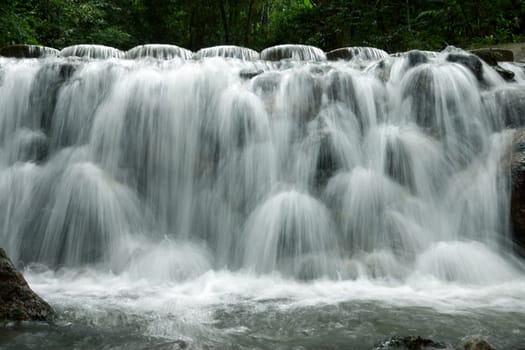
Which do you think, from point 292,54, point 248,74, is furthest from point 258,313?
point 292,54

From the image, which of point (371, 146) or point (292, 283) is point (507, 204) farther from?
point (292, 283)

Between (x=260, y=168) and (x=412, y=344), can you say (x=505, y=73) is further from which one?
(x=412, y=344)

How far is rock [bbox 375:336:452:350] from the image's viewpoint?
2727mm

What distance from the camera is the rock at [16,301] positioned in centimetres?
326

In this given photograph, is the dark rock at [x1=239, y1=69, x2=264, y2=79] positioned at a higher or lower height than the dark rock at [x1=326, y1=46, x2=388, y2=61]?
lower

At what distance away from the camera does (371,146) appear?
6309mm

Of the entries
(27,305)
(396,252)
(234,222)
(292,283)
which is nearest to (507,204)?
(396,252)

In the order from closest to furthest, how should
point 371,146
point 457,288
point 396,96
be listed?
1. point 457,288
2. point 371,146
3. point 396,96

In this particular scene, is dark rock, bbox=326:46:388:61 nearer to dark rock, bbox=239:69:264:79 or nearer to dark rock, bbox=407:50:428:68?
dark rock, bbox=407:50:428:68

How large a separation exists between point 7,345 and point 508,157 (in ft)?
17.6

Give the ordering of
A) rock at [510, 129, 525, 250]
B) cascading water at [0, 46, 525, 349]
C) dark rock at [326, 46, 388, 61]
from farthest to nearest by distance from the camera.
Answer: dark rock at [326, 46, 388, 61] → rock at [510, 129, 525, 250] → cascading water at [0, 46, 525, 349]

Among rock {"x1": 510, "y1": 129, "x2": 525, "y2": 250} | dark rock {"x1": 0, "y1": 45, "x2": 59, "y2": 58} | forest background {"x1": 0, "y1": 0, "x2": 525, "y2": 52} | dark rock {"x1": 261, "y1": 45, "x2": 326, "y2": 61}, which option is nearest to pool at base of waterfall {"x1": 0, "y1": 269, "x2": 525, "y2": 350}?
rock {"x1": 510, "y1": 129, "x2": 525, "y2": 250}

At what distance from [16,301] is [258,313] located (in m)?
1.76

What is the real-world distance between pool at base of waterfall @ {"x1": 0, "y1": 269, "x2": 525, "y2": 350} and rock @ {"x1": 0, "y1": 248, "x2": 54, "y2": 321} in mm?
93
